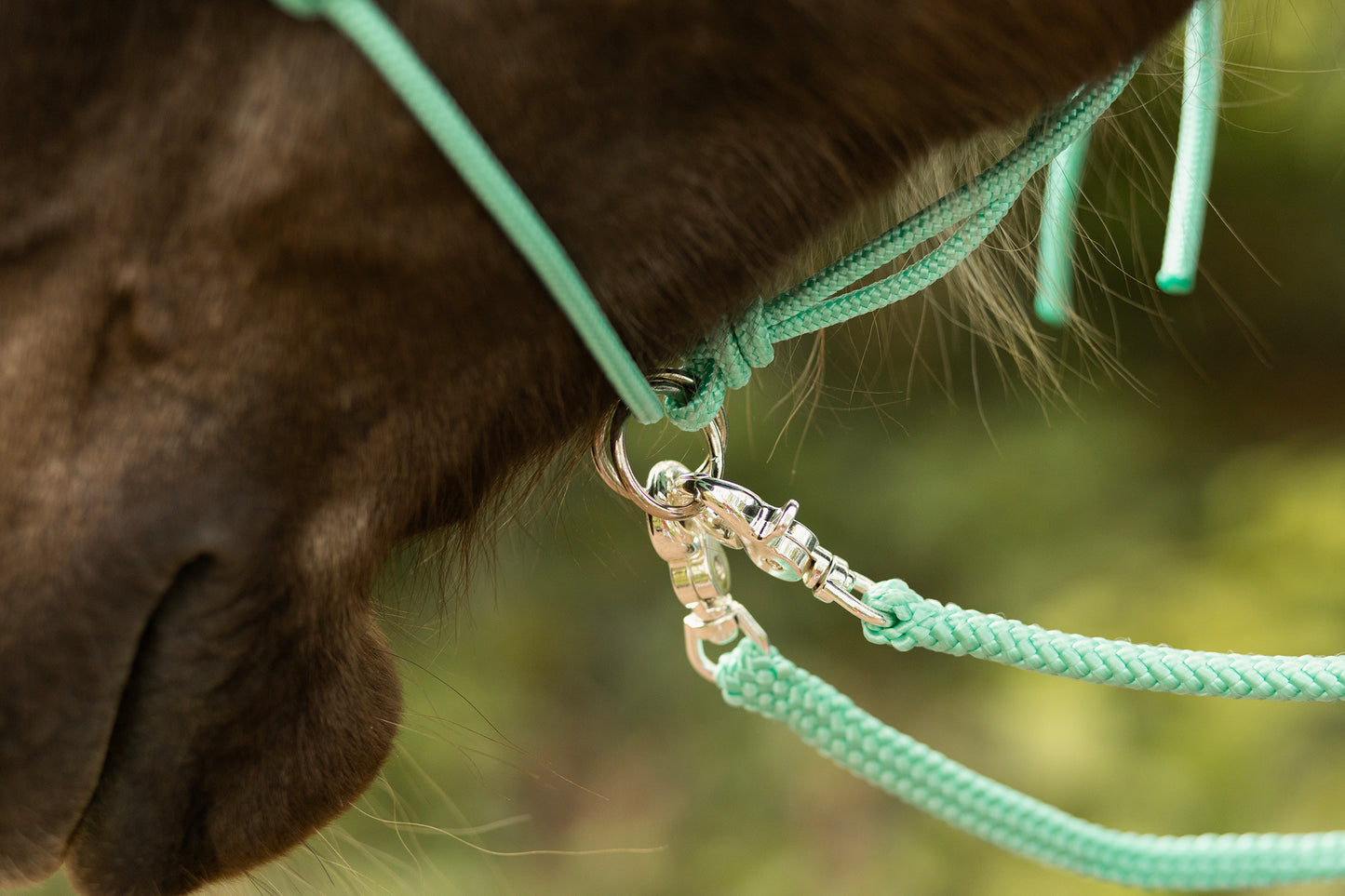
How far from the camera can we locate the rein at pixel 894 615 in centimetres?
50

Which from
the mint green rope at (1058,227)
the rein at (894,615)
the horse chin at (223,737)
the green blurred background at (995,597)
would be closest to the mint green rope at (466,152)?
the rein at (894,615)

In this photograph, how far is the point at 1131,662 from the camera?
507 mm

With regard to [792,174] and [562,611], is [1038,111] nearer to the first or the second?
[792,174]

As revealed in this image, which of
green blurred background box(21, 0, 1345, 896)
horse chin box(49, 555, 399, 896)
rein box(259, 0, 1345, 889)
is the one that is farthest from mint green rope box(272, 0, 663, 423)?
green blurred background box(21, 0, 1345, 896)

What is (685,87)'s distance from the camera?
1.35ft

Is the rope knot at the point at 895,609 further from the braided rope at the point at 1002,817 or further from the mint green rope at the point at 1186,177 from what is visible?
the mint green rope at the point at 1186,177

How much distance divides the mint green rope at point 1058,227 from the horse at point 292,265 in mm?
253

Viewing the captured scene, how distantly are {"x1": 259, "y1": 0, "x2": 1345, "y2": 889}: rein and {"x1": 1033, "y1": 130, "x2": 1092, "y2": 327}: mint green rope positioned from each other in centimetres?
12

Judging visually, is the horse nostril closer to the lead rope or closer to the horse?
the horse

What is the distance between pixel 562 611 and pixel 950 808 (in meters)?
1.59

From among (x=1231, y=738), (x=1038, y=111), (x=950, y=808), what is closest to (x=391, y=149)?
(x=1038, y=111)

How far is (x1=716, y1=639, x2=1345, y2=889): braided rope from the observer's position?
55 centimetres

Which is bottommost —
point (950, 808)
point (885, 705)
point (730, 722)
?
point (885, 705)

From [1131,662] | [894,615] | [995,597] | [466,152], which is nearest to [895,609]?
[894,615]
